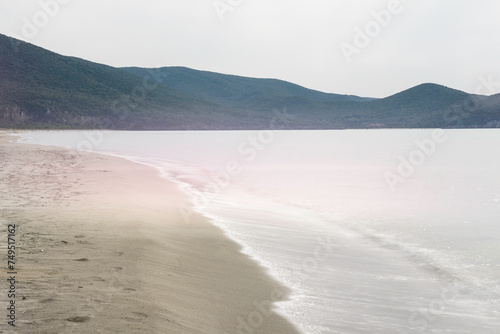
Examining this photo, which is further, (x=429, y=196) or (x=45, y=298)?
(x=429, y=196)

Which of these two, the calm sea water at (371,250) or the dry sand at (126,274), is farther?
the calm sea water at (371,250)

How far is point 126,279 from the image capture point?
263 inches

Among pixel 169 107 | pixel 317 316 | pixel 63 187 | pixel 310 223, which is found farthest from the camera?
pixel 169 107

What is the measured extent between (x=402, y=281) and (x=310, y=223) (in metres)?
5.99

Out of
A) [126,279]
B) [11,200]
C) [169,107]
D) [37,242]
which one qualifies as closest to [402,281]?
[126,279]

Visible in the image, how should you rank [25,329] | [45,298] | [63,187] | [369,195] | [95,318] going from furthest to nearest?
[369,195]
[63,187]
[45,298]
[95,318]
[25,329]

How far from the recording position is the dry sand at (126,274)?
17.5 ft

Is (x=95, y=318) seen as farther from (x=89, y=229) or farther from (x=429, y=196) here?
(x=429, y=196)

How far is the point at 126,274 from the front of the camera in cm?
691

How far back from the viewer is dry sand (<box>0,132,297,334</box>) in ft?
17.5

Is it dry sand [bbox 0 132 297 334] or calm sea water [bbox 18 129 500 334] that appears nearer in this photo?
dry sand [bbox 0 132 297 334]

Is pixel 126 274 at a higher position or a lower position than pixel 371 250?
higher

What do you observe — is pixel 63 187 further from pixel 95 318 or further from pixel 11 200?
pixel 95 318

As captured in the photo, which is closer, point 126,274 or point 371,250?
point 126,274
